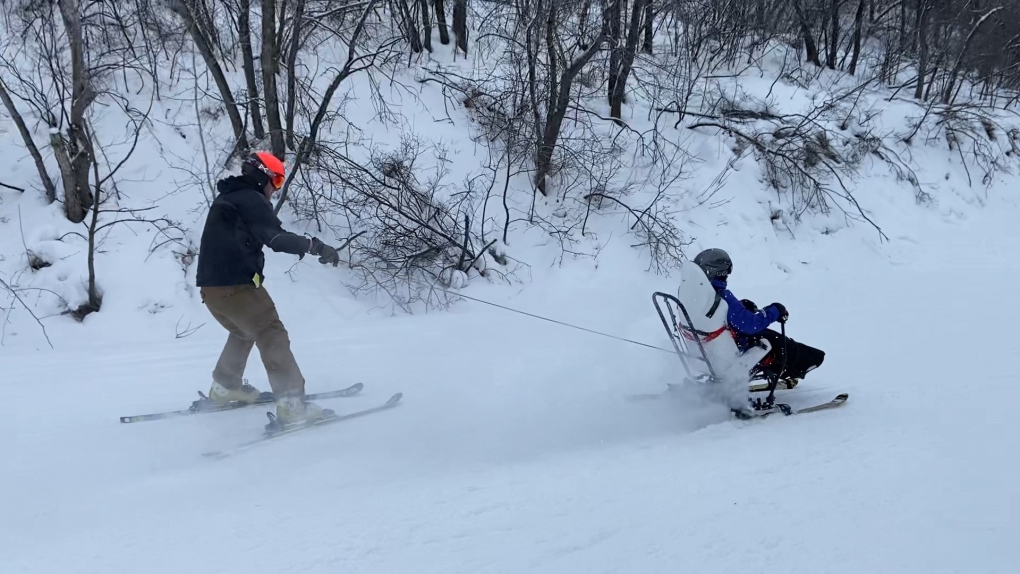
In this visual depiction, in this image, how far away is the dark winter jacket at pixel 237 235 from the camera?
4.61 meters

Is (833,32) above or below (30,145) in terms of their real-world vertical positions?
above

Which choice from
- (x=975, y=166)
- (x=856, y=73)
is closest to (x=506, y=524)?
(x=975, y=166)

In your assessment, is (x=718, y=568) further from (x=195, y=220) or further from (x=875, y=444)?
(x=195, y=220)

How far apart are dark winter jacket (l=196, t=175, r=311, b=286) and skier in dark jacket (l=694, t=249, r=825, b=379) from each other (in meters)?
3.02

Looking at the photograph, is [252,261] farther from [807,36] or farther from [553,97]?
[807,36]

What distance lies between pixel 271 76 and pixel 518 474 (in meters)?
7.51

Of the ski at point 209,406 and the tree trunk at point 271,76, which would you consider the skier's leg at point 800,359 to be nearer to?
the ski at point 209,406

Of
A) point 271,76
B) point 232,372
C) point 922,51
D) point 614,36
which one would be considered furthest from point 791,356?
point 922,51

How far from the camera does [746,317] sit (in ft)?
16.6

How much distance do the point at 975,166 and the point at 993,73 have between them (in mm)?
4613

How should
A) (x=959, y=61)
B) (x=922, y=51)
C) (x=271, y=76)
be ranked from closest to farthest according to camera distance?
(x=271, y=76), (x=959, y=61), (x=922, y=51)

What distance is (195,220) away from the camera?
8703 mm

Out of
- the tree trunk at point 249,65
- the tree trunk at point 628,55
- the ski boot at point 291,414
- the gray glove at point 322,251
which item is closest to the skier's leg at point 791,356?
the gray glove at point 322,251

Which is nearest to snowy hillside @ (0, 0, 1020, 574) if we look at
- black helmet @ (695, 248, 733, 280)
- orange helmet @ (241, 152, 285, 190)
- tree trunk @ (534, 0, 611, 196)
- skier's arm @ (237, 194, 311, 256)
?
tree trunk @ (534, 0, 611, 196)
